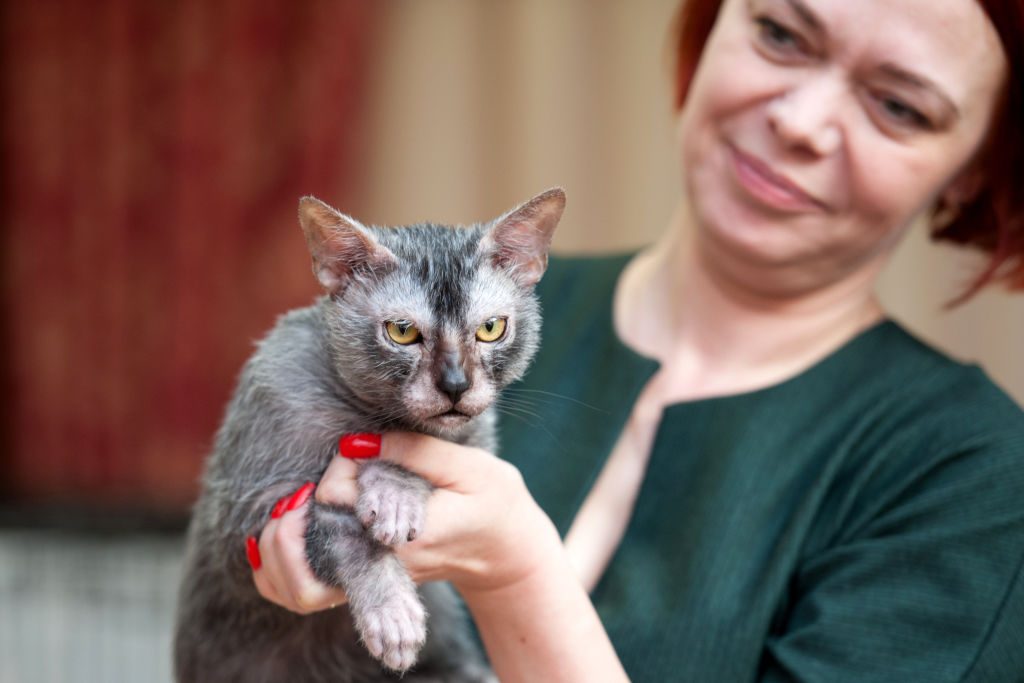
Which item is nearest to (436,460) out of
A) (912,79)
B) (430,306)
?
(430,306)

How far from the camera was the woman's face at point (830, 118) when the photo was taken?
1274 mm

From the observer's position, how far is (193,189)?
3117mm

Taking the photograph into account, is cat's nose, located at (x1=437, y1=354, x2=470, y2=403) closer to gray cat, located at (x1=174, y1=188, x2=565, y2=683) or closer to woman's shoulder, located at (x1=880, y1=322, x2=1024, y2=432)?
gray cat, located at (x1=174, y1=188, x2=565, y2=683)

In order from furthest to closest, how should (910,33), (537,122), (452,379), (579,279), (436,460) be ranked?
1. (537,122)
2. (579,279)
3. (910,33)
4. (436,460)
5. (452,379)

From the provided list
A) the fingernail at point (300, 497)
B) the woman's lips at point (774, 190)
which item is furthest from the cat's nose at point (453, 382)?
the woman's lips at point (774, 190)

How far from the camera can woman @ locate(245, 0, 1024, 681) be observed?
119 centimetres

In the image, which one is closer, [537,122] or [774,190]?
[774,190]

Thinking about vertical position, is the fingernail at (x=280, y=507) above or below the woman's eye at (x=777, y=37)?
below

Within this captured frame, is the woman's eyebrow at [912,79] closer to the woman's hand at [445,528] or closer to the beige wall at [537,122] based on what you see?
the woman's hand at [445,528]

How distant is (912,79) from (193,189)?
2395mm

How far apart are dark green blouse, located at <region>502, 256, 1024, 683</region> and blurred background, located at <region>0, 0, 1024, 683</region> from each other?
163 centimetres

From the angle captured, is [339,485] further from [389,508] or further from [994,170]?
[994,170]

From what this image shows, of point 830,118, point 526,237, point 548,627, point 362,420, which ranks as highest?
point 830,118

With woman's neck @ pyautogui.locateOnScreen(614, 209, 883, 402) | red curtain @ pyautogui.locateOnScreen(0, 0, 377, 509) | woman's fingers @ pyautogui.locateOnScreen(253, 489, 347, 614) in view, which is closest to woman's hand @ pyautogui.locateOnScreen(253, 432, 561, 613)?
woman's fingers @ pyautogui.locateOnScreen(253, 489, 347, 614)
